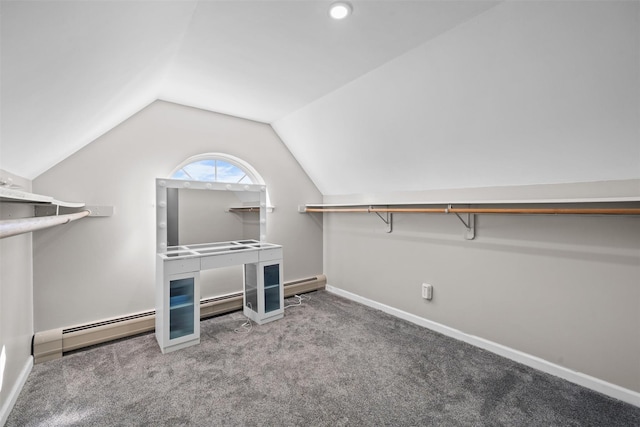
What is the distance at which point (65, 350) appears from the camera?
7.41 ft

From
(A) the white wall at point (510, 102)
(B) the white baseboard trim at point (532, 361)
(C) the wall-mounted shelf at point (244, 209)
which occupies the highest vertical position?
(A) the white wall at point (510, 102)

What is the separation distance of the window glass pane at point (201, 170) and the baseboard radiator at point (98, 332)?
1310 mm

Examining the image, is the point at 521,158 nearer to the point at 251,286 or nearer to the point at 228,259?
the point at 228,259

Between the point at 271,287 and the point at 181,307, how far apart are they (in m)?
0.86

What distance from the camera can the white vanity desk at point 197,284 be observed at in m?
2.32

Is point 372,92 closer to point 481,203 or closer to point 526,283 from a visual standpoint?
point 481,203

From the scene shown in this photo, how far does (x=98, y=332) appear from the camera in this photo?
2.38 m

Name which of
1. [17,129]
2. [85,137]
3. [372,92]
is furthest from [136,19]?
[372,92]

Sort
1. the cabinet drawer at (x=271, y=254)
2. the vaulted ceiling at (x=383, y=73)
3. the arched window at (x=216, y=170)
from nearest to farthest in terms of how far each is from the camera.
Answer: the vaulted ceiling at (x=383, y=73) < the cabinet drawer at (x=271, y=254) < the arched window at (x=216, y=170)

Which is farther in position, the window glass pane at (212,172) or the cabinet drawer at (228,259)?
the window glass pane at (212,172)

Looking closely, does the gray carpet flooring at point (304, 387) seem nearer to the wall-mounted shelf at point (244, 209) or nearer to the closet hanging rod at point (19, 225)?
the closet hanging rod at point (19, 225)

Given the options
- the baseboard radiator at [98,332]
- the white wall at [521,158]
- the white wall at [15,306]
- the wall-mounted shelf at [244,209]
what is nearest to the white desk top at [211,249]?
the wall-mounted shelf at [244,209]

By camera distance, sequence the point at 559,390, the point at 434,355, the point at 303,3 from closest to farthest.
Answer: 1. the point at 303,3
2. the point at 559,390
3. the point at 434,355

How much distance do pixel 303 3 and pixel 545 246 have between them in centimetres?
223
